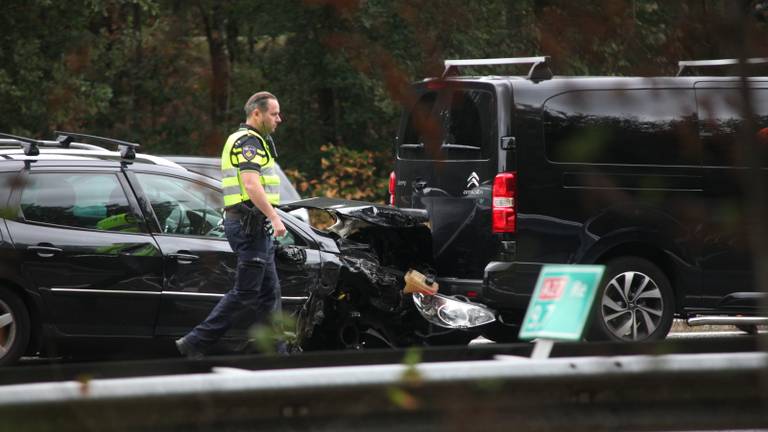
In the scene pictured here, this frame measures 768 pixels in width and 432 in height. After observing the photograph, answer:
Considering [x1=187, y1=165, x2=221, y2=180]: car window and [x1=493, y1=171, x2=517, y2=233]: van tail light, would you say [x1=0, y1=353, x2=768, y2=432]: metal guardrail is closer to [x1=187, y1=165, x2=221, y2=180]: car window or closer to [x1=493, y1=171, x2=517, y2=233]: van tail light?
[x1=493, y1=171, x2=517, y2=233]: van tail light

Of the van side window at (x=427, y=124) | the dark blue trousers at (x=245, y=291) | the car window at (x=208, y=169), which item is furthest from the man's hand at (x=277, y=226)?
the van side window at (x=427, y=124)

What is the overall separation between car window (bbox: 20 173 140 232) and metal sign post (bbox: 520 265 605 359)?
4.27m

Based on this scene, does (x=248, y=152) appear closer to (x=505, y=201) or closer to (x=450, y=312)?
(x=450, y=312)

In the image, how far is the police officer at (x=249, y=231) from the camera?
7.82 metres

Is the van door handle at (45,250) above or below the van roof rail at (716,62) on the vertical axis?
below

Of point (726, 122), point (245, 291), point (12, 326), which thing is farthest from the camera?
point (245, 291)

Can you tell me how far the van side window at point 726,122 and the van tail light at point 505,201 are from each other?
5.95 metres

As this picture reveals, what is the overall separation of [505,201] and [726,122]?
618 cm

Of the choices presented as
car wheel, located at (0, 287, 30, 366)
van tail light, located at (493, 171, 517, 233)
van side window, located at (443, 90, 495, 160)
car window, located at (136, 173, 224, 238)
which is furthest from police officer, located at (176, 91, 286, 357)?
van tail light, located at (493, 171, 517, 233)

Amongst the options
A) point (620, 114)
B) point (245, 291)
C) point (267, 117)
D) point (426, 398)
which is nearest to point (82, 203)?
point (245, 291)

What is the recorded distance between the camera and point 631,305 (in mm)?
9023

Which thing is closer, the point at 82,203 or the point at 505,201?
the point at 82,203

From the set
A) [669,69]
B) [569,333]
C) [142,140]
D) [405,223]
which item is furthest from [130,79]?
[669,69]

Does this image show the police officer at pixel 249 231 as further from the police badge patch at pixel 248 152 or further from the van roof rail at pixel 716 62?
the van roof rail at pixel 716 62
